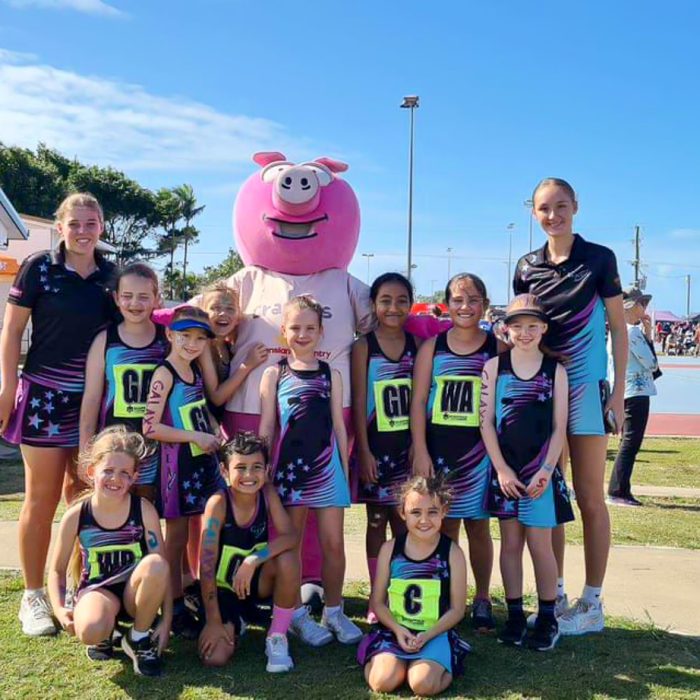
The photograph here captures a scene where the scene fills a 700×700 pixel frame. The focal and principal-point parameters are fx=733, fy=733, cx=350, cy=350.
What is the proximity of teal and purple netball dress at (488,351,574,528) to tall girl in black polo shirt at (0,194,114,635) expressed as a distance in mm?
2047

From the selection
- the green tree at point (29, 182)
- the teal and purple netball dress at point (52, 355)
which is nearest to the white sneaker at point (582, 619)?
the teal and purple netball dress at point (52, 355)

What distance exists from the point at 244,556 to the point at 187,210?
39.0m

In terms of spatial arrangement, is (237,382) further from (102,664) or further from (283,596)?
(102,664)

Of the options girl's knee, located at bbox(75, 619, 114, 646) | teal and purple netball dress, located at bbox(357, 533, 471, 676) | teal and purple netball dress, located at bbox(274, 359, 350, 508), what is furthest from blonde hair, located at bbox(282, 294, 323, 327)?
girl's knee, located at bbox(75, 619, 114, 646)

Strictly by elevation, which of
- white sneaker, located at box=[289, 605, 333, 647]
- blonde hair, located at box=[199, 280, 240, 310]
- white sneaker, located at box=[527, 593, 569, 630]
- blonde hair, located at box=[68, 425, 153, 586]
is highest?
blonde hair, located at box=[199, 280, 240, 310]

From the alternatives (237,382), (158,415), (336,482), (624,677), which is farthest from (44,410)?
(624,677)

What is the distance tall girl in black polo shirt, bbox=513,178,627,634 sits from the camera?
3.61m

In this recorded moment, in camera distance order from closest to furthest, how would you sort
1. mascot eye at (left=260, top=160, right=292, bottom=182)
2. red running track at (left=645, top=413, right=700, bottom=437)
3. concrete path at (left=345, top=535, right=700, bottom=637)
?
concrete path at (left=345, top=535, right=700, bottom=637) < mascot eye at (left=260, top=160, right=292, bottom=182) < red running track at (left=645, top=413, right=700, bottom=437)

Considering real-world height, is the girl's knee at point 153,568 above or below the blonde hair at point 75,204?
below

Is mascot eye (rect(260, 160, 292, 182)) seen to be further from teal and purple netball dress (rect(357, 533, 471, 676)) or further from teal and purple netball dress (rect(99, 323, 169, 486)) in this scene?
teal and purple netball dress (rect(357, 533, 471, 676))

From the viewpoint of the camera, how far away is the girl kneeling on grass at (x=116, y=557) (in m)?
3.15

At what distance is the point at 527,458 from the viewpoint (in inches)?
136

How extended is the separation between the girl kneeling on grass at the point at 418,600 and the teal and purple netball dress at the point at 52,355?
1.71 m

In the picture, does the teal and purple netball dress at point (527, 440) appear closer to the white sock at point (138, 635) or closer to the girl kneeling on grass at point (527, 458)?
the girl kneeling on grass at point (527, 458)
